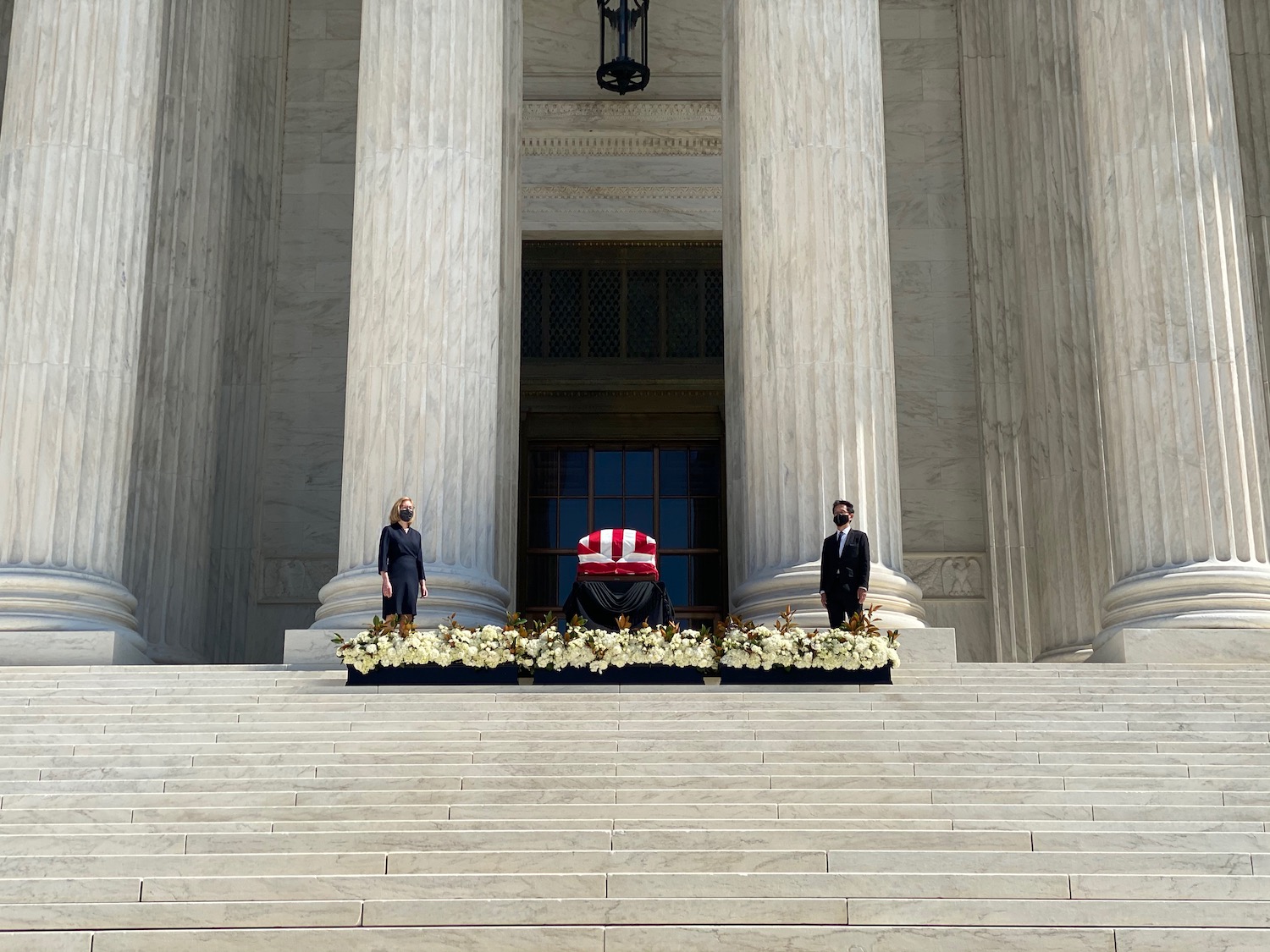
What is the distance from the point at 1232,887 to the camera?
12500mm


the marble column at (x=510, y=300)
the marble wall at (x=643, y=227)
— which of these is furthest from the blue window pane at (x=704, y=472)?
the marble column at (x=510, y=300)

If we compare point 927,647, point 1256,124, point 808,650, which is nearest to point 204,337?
point 927,647

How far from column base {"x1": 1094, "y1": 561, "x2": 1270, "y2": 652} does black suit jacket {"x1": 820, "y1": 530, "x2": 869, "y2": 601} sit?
183 inches

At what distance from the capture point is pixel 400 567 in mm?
22156

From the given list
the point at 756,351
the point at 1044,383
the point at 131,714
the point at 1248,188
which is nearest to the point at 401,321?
the point at 756,351

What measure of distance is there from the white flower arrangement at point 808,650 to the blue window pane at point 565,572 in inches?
661

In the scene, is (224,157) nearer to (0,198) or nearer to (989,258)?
(0,198)

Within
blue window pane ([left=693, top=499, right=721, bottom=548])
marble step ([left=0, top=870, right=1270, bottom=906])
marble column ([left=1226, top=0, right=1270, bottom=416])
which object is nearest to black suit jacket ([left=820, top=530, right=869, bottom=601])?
marble step ([left=0, top=870, right=1270, bottom=906])

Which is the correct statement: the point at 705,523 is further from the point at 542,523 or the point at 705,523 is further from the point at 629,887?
the point at 629,887

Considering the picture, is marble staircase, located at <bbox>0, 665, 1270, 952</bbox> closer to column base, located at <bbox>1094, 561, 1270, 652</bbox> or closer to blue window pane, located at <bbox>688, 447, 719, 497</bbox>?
column base, located at <bbox>1094, 561, 1270, 652</bbox>

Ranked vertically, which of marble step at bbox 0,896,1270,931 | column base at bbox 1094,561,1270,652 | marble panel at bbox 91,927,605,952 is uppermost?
column base at bbox 1094,561,1270,652

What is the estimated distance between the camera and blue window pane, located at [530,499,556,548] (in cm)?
A: 3734

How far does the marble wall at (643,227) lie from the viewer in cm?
3506

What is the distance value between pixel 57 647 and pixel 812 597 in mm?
11828
